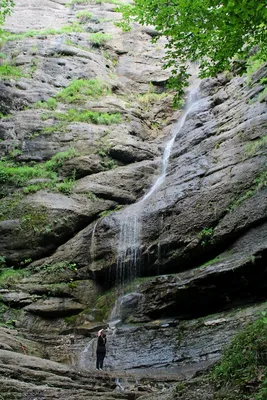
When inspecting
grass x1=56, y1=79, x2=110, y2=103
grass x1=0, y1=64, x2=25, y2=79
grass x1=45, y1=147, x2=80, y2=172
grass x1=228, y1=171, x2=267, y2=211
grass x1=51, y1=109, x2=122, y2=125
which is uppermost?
grass x1=0, y1=64, x2=25, y2=79

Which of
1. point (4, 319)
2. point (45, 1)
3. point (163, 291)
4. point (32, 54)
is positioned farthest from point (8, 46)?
point (163, 291)

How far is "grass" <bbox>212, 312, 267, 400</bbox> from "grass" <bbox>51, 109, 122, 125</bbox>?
52.4 ft

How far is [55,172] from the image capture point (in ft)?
59.3

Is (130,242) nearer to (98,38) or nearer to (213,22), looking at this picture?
(213,22)

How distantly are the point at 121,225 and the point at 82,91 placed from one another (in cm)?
1078

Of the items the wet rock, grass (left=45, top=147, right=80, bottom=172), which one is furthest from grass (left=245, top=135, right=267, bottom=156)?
grass (left=45, top=147, right=80, bottom=172)

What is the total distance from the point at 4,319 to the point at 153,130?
43.0 ft

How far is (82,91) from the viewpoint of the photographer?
2267 cm

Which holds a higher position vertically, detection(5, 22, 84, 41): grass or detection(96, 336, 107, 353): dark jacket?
detection(5, 22, 84, 41): grass

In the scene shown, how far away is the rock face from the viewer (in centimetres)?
1003

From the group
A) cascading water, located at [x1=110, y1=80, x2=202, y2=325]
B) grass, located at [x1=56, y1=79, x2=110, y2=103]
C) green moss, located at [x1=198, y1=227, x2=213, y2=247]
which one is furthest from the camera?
grass, located at [x1=56, y1=79, x2=110, y2=103]

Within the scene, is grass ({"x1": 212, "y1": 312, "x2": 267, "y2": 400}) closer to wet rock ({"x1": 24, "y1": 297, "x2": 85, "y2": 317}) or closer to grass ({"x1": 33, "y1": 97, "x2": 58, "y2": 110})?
wet rock ({"x1": 24, "y1": 297, "x2": 85, "y2": 317})

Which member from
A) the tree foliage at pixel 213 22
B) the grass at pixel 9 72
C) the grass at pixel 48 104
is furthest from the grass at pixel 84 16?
the tree foliage at pixel 213 22

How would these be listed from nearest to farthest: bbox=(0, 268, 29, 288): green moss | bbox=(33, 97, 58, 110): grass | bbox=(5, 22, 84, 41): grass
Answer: bbox=(0, 268, 29, 288): green moss
bbox=(33, 97, 58, 110): grass
bbox=(5, 22, 84, 41): grass
